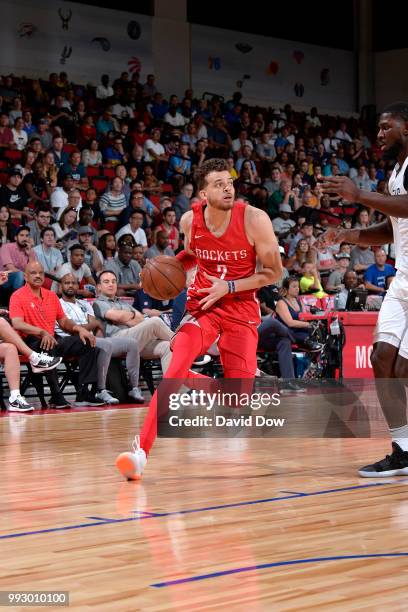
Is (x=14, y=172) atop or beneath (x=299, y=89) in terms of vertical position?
beneath

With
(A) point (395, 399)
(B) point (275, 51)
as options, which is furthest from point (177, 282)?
(B) point (275, 51)

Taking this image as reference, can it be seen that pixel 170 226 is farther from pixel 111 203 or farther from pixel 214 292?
pixel 214 292

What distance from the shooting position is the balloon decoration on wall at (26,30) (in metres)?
18.6

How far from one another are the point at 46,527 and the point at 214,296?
70.2 inches

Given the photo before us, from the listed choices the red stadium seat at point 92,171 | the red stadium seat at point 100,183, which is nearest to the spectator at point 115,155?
the red stadium seat at point 92,171

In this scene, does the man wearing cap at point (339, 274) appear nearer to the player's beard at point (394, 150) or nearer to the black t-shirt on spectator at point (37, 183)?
the black t-shirt on spectator at point (37, 183)

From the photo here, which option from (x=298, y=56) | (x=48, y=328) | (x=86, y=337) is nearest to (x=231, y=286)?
(x=86, y=337)

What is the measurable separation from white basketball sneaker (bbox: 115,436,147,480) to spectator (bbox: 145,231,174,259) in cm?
735

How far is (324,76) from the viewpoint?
80.6ft

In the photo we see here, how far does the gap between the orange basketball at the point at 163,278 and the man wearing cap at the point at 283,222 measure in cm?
979

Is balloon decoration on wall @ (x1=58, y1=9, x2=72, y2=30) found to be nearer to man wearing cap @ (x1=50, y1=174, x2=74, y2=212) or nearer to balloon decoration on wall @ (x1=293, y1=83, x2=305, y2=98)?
balloon decoration on wall @ (x1=293, y1=83, x2=305, y2=98)

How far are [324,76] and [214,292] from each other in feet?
66.1

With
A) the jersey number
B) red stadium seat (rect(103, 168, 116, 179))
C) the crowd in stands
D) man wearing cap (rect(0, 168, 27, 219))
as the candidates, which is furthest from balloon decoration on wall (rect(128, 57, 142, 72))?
the jersey number

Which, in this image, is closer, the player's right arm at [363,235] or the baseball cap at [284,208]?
the player's right arm at [363,235]
